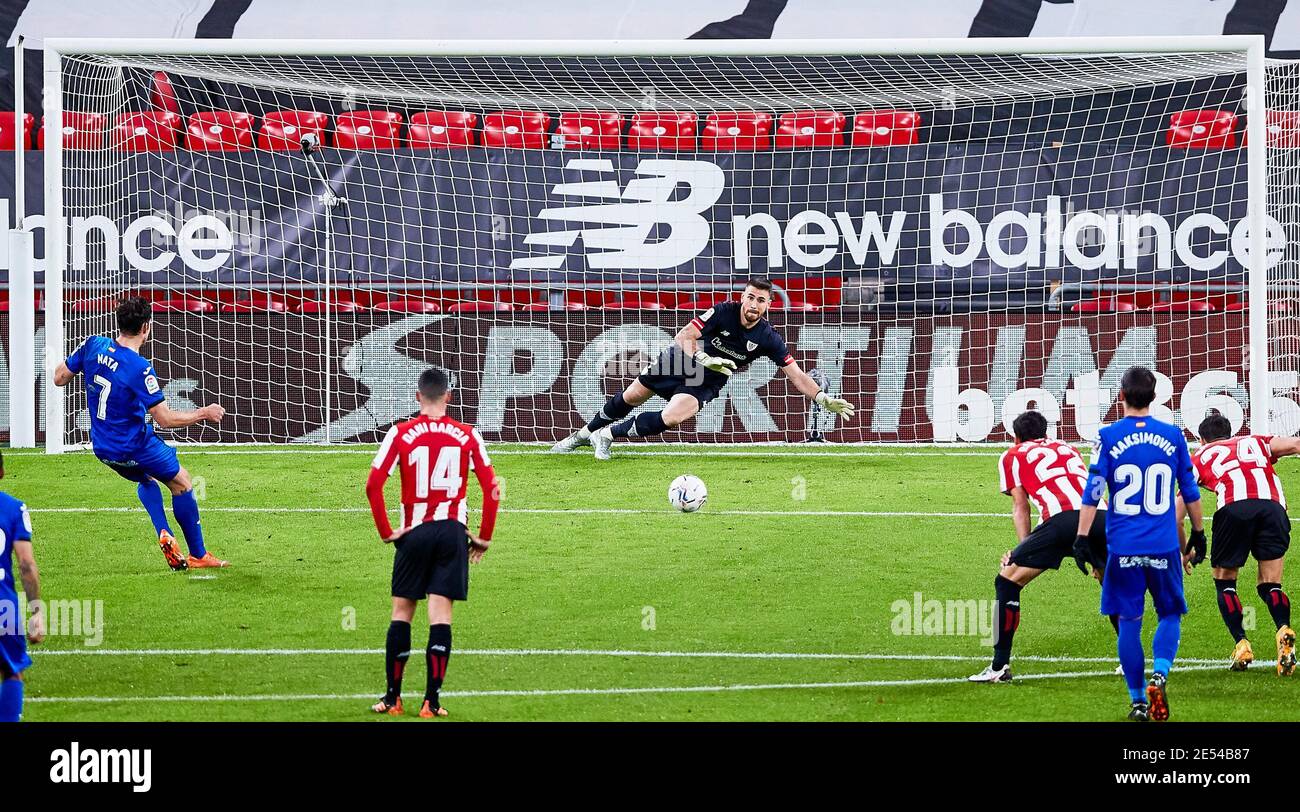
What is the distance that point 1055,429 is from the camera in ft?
59.8

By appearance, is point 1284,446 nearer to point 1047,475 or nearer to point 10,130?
point 1047,475

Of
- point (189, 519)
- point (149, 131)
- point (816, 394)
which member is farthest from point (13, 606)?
point (149, 131)

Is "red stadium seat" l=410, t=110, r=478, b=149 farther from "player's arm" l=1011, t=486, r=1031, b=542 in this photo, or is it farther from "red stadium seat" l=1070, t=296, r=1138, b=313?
"player's arm" l=1011, t=486, r=1031, b=542

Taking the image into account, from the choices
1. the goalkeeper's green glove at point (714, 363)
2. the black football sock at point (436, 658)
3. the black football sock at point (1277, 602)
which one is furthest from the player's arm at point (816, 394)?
the black football sock at point (436, 658)

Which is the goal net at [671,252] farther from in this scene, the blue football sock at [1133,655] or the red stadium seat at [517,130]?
the blue football sock at [1133,655]

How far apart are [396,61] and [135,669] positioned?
9019 millimetres

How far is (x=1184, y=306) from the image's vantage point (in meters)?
18.0

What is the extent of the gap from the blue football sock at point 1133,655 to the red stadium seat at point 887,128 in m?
12.6

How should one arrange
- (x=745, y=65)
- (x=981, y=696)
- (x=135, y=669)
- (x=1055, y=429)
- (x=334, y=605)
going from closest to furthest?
(x=981, y=696)
(x=135, y=669)
(x=334, y=605)
(x=745, y=65)
(x=1055, y=429)

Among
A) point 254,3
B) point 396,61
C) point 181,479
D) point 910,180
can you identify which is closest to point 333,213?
point 396,61

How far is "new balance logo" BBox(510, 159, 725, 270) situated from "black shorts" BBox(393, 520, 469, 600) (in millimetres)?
12036

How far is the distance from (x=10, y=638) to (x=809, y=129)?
14.4 m

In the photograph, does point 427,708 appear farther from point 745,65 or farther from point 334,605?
point 745,65

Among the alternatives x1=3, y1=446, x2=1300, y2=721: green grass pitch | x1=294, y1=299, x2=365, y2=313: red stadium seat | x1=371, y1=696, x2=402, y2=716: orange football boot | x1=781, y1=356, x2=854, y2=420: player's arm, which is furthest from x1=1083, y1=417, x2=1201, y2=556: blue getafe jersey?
x1=294, y1=299, x2=365, y2=313: red stadium seat
